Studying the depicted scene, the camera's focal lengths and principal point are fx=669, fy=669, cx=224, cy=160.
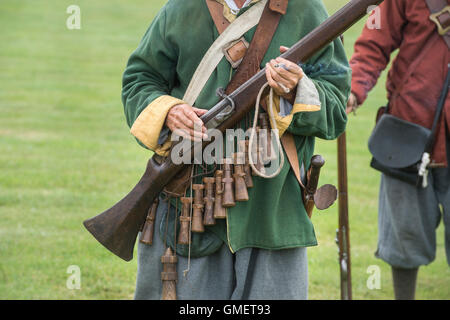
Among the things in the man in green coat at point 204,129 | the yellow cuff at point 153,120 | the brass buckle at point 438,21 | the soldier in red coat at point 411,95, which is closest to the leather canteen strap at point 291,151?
the man in green coat at point 204,129

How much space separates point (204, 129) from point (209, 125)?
3 cm

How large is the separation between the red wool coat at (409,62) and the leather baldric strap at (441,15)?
32 mm

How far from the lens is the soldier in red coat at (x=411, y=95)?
13.1 ft

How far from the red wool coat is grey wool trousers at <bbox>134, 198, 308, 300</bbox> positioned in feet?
5.02

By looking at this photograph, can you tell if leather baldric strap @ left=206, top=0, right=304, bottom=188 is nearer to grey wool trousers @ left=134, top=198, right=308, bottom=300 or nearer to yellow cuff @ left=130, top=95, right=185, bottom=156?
yellow cuff @ left=130, top=95, right=185, bottom=156

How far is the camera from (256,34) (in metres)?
2.81

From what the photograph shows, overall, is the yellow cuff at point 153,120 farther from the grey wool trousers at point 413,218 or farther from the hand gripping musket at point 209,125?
the grey wool trousers at point 413,218

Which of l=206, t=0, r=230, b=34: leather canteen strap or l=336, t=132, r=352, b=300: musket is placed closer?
l=206, t=0, r=230, b=34: leather canteen strap

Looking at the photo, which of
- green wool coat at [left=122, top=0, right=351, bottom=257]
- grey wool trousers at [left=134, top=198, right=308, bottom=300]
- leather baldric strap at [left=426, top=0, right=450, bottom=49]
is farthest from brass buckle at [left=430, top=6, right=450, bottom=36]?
grey wool trousers at [left=134, top=198, right=308, bottom=300]

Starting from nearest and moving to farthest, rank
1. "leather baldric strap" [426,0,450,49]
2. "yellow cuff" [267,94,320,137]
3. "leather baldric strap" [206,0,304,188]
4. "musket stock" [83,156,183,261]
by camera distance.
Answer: "yellow cuff" [267,94,320,137] → "leather baldric strap" [206,0,304,188] → "musket stock" [83,156,183,261] → "leather baldric strap" [426,0,450,49]

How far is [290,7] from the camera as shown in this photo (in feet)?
9.32

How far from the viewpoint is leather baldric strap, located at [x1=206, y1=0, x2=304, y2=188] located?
9.20 ft

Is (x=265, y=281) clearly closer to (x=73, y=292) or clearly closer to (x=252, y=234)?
(x=252, y=234)
